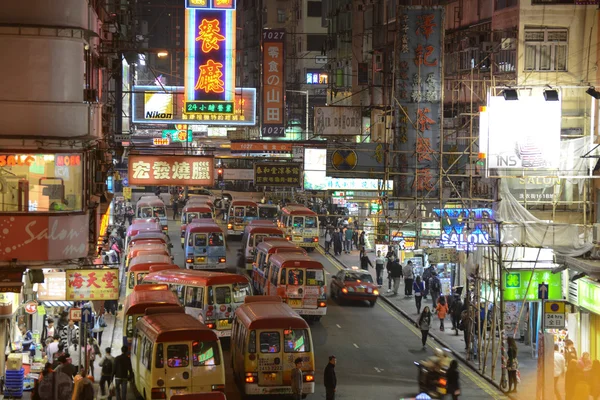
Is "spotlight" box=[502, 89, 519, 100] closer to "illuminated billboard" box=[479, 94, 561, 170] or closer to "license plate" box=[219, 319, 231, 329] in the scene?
"illuminated billboard" box=[479, 94, 561, 170]

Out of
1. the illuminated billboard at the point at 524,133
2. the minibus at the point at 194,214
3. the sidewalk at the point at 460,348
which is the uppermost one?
the illuminated billboard at the point at 524,133

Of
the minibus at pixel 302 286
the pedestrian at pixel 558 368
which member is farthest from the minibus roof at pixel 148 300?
the pedestrian at pixel 558 368

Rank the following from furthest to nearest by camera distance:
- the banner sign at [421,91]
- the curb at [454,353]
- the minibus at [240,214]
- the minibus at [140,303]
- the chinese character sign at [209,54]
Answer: the minibus at [240,214] → the banner sign at [421,91] → the chinese character sign at [209,54] → the minibus at [140,303] → the curb at [454,353]

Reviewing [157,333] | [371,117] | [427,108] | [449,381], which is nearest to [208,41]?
[427,108]

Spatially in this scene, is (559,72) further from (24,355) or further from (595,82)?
(24,355)

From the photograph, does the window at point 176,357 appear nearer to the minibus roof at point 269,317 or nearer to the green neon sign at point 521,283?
the minibus roof at point 269,317

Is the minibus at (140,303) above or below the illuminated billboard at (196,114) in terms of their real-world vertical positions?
below
